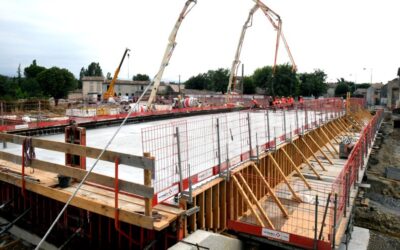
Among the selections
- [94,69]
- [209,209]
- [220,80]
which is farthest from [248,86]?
[209,209]

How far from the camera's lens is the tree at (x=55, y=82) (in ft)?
208

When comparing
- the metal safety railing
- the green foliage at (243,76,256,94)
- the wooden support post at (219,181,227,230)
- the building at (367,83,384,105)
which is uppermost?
the green foliage at (243,76,256,94)

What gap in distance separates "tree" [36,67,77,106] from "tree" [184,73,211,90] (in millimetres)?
54086

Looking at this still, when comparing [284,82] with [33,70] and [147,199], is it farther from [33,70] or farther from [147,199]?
[147,199]

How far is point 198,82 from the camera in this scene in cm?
11644

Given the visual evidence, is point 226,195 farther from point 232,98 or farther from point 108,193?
point 232,98

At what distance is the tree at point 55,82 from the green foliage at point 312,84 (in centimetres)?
5497

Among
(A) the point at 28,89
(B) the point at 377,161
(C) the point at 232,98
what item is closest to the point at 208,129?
(B) the point at 377,161

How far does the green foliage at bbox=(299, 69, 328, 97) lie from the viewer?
287 feet

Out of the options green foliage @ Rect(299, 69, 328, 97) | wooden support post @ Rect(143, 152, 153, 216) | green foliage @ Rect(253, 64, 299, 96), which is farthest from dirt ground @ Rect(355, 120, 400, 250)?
green foliage @ Rect(299, 69, 328, 97)

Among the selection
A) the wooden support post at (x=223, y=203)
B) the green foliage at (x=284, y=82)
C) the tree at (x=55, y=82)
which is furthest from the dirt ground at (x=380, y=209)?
the tree at (x=55, y=82)

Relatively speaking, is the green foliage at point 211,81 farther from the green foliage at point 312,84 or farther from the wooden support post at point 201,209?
the wooden support post at point 201,209

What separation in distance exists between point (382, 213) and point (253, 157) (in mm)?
8097

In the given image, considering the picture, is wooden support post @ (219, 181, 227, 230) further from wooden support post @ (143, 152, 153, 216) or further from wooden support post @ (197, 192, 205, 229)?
wooden support post @ (143, 152, 153, 216)
